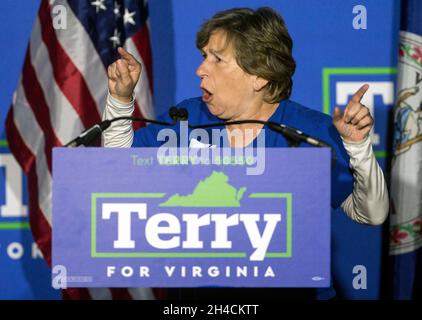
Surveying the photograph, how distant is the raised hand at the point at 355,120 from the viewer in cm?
151

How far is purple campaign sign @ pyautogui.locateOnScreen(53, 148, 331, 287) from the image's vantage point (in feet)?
4.55

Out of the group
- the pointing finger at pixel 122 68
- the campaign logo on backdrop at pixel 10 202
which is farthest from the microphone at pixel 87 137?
the campaign logo on backdrop at pixel 10 202

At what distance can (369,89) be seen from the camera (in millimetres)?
2824

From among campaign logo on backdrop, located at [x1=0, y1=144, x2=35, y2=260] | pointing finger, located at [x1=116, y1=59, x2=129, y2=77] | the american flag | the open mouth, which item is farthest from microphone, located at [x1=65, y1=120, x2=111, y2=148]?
campaign logo on backdrop, located at [x1=0, y1=144, x2=35, y2=260]

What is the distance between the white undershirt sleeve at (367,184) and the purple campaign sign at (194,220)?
0.62ft

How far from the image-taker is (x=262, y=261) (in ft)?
4.59

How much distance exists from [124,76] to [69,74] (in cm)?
97

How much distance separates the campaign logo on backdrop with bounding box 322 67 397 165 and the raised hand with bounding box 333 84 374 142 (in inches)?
49.8
